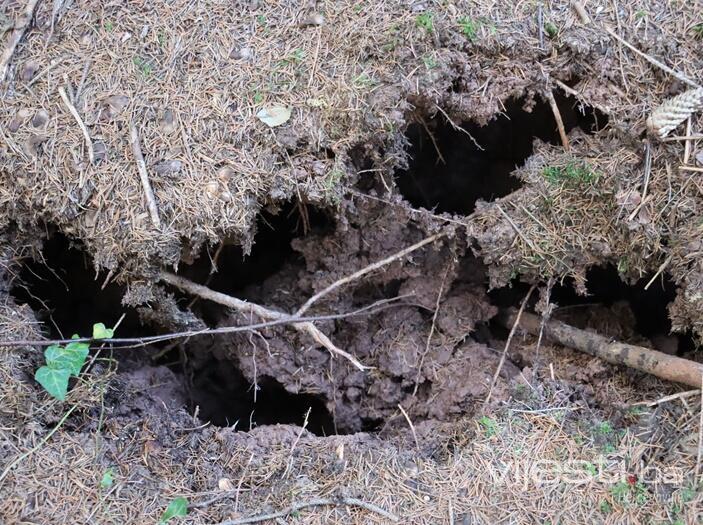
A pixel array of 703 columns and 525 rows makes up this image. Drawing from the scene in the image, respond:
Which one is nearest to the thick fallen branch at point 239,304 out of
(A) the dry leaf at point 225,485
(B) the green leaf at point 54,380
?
(B) the green leaf at point 54,380

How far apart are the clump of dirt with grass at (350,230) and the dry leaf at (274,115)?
0.04 ft

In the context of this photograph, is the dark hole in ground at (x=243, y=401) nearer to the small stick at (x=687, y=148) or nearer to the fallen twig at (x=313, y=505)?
the fallen twig at (x=313, y=505)

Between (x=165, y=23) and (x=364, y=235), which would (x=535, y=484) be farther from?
(x=165, y=23)

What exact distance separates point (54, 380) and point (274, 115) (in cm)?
142

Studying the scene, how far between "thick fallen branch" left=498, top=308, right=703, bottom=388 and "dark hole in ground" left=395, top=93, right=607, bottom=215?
892 mm

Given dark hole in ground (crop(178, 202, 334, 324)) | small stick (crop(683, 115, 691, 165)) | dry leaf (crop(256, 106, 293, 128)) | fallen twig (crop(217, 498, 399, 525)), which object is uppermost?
dry leaf (crop(256, 106, 293, 128))

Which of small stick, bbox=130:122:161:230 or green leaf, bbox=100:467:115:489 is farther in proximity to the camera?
small stick, bbox=130:122:161:230

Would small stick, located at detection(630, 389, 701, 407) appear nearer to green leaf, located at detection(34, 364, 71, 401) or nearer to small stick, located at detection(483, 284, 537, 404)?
small stick, located at detection(483, 284, 537, 404)

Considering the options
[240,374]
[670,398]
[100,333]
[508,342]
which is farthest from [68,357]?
[670,398]

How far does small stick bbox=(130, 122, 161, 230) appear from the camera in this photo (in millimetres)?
2520

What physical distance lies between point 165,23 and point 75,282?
1.51 meters

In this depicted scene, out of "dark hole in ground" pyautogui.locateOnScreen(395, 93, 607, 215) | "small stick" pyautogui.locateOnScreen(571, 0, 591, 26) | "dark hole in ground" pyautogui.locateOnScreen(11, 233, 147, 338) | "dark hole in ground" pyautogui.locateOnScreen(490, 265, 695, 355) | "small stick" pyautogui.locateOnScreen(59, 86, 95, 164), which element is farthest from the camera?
"dark hole in ground" pyautogui.locateOnScreen(395, 93, 607, 215)

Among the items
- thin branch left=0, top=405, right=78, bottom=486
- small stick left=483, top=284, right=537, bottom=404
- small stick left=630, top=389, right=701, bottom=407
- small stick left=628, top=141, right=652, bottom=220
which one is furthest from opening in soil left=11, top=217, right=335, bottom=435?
small stick left=630, top=389, right=701, bottom=407

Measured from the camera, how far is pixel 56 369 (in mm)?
2371
